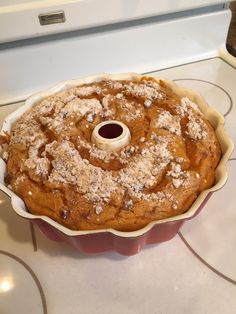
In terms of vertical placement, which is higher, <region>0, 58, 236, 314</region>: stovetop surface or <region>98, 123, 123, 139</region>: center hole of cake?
<region>98, 123, 123, 139</region>: center hole of cake

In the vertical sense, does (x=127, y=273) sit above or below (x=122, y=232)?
below

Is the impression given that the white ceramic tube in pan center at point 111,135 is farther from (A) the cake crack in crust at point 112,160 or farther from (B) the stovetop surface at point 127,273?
(B) the stovetop surface at point 127,273

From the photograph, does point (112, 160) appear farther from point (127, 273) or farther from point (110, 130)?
point (127, 273)

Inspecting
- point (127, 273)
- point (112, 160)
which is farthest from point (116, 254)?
point (112, 160)

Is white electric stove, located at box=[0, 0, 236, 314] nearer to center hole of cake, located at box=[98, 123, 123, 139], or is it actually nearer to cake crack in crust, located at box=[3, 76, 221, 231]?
cake crack in crust, located at box=[3, 76, 221, 231]

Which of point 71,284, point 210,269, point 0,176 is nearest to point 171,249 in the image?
point 210,269

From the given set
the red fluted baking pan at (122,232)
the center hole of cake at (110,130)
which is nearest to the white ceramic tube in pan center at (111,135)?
the center hole of cake at (110,130)

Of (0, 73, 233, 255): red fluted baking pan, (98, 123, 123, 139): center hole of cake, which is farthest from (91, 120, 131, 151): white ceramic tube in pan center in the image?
(0, 73, 233, 255): red fluted baking pan
